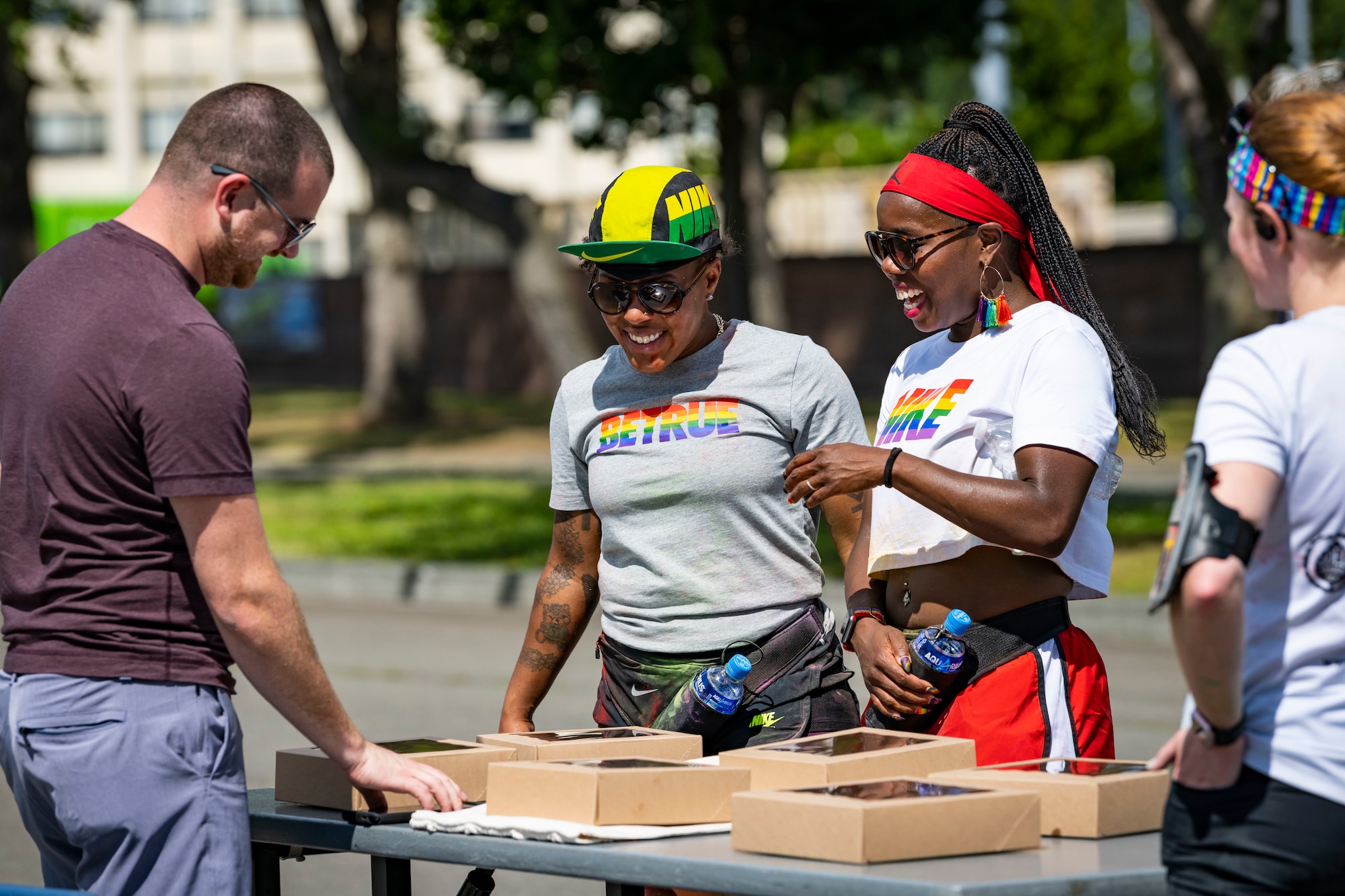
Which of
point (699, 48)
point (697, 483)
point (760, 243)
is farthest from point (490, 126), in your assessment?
point (697, 483)

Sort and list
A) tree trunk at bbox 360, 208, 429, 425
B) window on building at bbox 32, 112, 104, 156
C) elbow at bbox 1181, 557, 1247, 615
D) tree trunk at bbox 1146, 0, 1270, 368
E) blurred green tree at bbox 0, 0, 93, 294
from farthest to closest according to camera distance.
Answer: window on building at bbox 32, 112, 104, 156, tree trunk at bbox 360, 208, 429, 425, blurred green tree at bbox 0, 0, 93, 294, tree trunk at bbox 1146, 0, 1270, 368, elbow at bbox 1181, 557, 1247, 615

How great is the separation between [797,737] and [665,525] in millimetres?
520

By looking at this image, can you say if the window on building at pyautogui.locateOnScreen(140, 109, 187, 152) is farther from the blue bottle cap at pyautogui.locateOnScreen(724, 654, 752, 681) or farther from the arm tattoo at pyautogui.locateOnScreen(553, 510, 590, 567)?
the blue bottle cap at pyautogui.locateOnScreen(724, 654, 752, 681)

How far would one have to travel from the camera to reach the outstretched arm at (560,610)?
3760mm

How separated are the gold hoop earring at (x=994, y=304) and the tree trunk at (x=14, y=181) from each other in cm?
2052

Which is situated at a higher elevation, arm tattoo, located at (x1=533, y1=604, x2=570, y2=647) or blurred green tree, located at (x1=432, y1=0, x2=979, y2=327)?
blurred green tree, located at (x1=432, y1=0, x2=979, y2=327)

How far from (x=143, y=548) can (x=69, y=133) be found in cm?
5671

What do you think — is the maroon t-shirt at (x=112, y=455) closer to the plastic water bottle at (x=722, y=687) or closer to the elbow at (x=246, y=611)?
the elbow at (x=246, y=611)

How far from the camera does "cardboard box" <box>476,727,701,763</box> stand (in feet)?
9.81

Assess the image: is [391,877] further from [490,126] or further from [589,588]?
[490,126]

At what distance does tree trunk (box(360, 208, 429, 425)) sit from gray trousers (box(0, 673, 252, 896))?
2207cm

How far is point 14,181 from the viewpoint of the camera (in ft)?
71.7

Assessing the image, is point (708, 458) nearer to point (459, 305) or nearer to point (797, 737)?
point (797, 737)

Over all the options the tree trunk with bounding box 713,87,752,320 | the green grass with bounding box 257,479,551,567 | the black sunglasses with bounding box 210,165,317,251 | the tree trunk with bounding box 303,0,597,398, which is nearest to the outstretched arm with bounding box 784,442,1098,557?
the black sunglasses with bounding box 210,165,317,251
